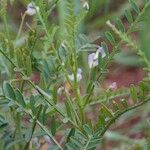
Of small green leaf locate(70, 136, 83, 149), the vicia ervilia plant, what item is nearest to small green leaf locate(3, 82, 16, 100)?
the vicia ervilia plant

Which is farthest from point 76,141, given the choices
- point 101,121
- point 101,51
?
point 101,51

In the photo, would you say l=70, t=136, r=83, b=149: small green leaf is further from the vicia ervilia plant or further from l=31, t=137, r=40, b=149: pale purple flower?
l=31, t=137, r=40, b=149: pale purple flower

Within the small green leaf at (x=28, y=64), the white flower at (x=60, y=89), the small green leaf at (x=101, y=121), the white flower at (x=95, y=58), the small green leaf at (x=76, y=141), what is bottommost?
the small green leaf at (x=76, y=141)

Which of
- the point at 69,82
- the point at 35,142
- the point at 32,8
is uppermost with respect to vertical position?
the point at 32,8

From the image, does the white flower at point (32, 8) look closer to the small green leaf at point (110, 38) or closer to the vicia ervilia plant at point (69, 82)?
the vicia ervilia plant at point (69, 82)

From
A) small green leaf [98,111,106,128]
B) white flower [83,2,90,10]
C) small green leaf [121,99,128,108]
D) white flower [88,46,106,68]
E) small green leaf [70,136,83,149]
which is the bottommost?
small green leaf [70,136,83,149]

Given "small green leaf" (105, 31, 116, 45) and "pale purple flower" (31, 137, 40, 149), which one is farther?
"pale purple flower" (31, 137, 40, 149)

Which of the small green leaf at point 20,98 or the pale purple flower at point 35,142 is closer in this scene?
the small green leaf at point 20,98

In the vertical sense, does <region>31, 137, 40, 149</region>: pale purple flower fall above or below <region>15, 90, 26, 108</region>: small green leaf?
below

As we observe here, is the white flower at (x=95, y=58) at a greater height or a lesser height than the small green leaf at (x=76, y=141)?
greater

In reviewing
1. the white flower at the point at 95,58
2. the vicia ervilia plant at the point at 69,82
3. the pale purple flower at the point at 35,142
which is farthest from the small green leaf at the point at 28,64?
the pale purple flower at the point at 35,142

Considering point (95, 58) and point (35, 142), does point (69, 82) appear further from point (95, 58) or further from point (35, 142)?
point (35, 142)

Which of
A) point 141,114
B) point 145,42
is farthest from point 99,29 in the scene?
point 145,42
